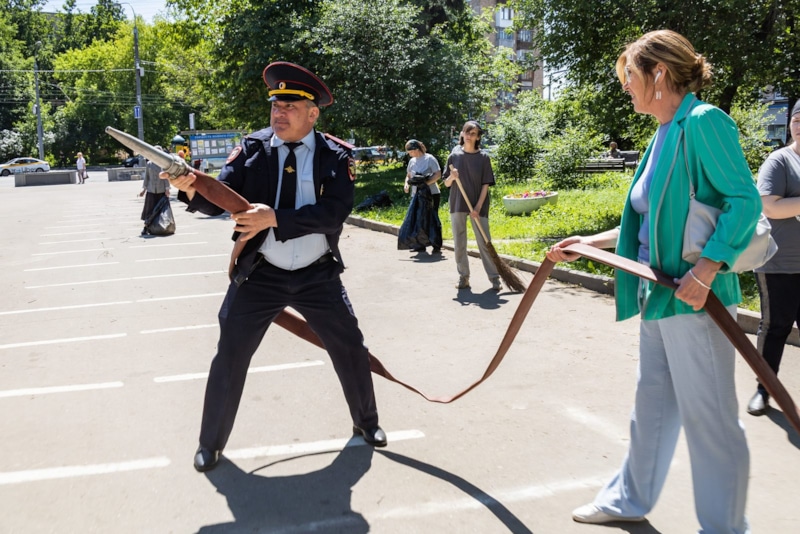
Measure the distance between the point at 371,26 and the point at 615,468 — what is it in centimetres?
1968

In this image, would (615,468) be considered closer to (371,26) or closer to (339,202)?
(339,202)

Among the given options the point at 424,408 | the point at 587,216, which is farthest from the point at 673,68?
the point at 587,216

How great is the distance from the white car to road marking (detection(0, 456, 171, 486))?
5858cm

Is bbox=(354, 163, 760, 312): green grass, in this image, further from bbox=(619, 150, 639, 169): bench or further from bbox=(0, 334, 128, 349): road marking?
bbox=(619, 150, 639, 169): bench

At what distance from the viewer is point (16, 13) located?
77562 millimetres

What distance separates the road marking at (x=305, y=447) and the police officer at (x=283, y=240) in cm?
24

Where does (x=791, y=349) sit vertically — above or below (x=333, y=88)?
below

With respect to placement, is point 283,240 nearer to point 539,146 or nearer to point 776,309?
point 776,309

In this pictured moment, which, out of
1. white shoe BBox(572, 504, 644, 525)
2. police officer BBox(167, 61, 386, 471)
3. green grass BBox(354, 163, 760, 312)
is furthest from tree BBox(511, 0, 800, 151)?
white shoe BBox(572, 504, 644, 525)

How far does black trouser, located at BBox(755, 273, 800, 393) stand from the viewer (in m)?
4.44

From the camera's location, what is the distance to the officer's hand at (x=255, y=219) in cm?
330

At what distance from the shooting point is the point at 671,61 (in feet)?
8.88

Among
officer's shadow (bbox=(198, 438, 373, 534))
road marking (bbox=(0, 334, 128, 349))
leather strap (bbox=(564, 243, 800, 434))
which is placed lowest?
road marking (bbox=(0, 334, 128, 349))

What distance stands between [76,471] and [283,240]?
5.62 feet
